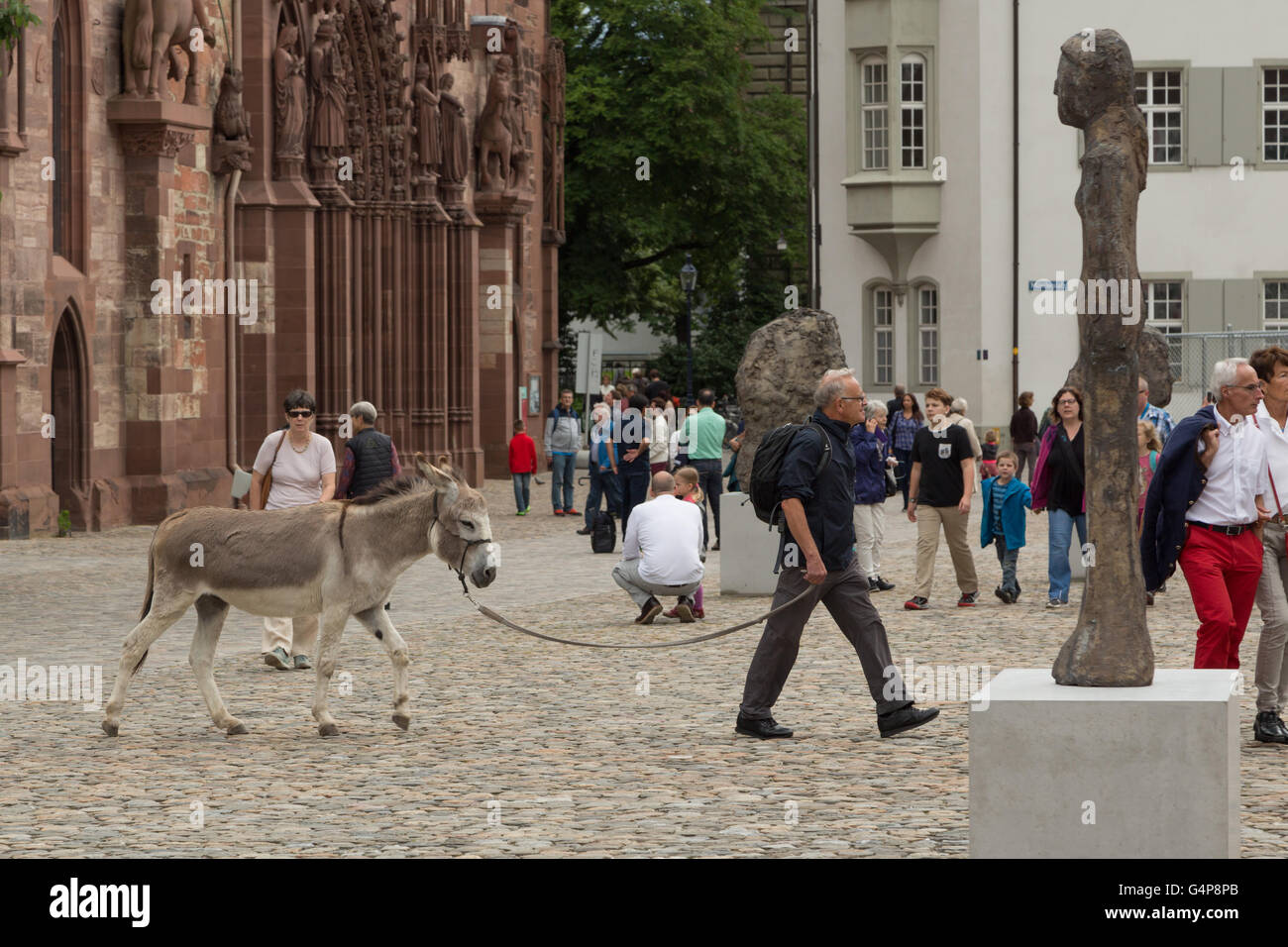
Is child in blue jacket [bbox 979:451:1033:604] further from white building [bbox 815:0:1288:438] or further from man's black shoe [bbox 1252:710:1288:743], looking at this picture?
white building [bbox 815:0:1288:438]

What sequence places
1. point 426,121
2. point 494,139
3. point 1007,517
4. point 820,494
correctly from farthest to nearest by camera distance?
1. point 494,139
2. point 426,121
3. point 1007,517
4. point 820,494

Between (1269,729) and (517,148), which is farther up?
(517,148)

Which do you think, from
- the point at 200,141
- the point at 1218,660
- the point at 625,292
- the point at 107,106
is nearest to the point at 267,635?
the point at 1218,660

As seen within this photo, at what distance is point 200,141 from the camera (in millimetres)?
28047

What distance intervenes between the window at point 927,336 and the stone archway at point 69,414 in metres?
22.7

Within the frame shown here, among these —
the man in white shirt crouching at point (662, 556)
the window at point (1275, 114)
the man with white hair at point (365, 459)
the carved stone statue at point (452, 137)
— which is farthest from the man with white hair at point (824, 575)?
the window at point (1275, 114)

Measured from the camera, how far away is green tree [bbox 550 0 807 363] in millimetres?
53438

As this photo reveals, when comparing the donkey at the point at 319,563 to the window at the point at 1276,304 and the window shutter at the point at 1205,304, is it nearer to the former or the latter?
the window shutter at the point at 1205,304

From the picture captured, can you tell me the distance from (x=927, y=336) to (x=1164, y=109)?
21.8ft

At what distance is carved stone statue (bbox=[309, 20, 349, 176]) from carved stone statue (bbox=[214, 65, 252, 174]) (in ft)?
9.96

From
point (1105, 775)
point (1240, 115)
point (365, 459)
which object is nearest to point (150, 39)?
point (365, 459)

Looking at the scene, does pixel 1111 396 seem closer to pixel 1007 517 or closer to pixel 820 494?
pixel 820 494

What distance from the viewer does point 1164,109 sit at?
43844 millimetres

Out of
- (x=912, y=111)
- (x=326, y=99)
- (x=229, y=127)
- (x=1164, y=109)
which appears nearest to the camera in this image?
(x=229, y=127)
